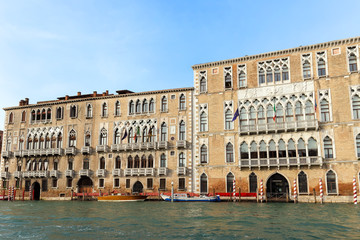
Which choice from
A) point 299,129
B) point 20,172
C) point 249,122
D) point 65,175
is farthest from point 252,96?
point 20,172

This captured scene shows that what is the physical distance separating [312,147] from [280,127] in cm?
301

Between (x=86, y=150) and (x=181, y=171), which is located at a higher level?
(x=86, y=150)

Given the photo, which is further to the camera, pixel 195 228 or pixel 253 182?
pixel 253 182

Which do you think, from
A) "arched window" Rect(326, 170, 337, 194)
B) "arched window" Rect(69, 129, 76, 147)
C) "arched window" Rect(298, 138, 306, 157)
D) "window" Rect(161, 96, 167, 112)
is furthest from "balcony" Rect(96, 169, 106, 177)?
"arched window" Rect(326, 170, 337, 194)

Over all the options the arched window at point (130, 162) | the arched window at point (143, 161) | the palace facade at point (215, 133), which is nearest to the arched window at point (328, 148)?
the palace facade at point (215, 133)

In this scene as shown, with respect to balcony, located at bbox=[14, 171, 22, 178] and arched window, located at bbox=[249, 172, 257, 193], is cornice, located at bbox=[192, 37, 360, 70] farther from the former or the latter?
balcony, located at bbox=[14, 171, 22, 178]

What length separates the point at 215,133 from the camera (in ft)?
107

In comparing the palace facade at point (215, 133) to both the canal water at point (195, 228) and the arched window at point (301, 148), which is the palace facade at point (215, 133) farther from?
the canal water at point (195, 228)

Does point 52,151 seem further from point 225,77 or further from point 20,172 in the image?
point 225,77

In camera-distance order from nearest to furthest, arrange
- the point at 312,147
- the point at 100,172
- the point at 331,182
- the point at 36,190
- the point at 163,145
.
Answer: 1. the point at 331,182
2. the point at 312,147
3. the point at 163,145
4. the point at 100,172
5. the point at 36,190

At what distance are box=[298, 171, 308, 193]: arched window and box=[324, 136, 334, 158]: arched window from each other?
94.7 inches

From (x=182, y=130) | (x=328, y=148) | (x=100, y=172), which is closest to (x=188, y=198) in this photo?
(x=182, y=130)

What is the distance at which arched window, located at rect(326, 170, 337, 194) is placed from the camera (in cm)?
2825

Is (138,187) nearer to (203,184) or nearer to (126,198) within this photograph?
(126,198)
